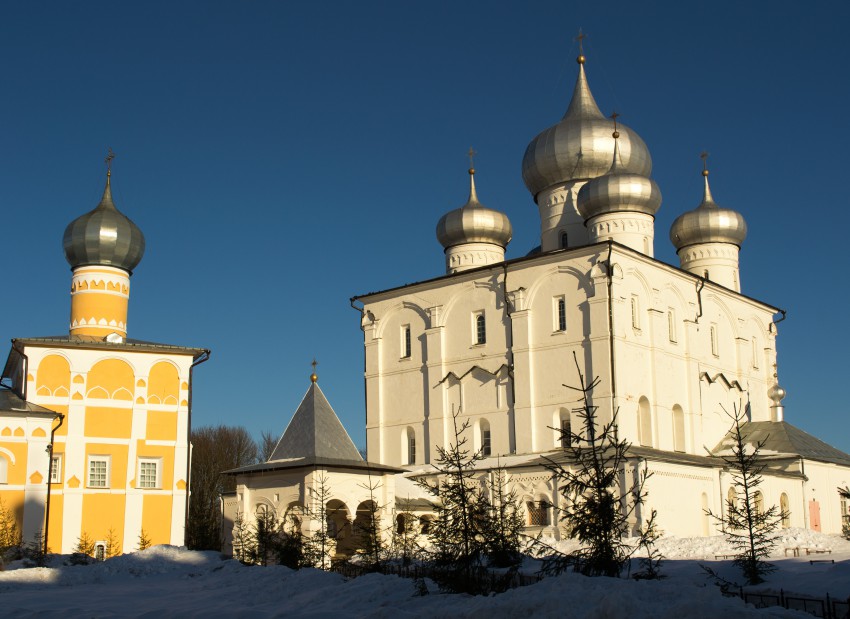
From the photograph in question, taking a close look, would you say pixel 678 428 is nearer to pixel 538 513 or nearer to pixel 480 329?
pixel 538 513

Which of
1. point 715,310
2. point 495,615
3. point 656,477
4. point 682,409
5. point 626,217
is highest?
point 626,217

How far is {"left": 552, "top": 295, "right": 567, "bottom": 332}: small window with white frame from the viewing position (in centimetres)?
2827

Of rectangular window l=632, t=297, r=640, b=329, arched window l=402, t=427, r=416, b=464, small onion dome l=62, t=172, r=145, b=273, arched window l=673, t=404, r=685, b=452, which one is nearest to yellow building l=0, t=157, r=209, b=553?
small onion dome l=62, t=172, r=145, b=273

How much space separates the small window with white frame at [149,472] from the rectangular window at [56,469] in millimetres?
1821

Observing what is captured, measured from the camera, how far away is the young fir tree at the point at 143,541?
23.9m

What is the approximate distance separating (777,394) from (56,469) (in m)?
20.4

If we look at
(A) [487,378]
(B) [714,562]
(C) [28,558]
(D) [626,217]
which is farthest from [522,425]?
(C) [28,558]

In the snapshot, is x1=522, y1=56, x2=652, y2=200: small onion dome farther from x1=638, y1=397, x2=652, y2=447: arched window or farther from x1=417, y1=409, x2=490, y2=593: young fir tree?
x1=417, y1=409, x2=490, y2=593: young fir tree

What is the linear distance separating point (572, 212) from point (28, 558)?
18.5 meters

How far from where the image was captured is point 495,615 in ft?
32.1

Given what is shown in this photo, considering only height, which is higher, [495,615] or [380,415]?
[380,415]

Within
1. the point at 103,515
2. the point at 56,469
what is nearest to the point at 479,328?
the point at 103,515

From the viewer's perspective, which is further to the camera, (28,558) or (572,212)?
(572,212)

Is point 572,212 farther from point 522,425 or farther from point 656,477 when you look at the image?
point 656,477
